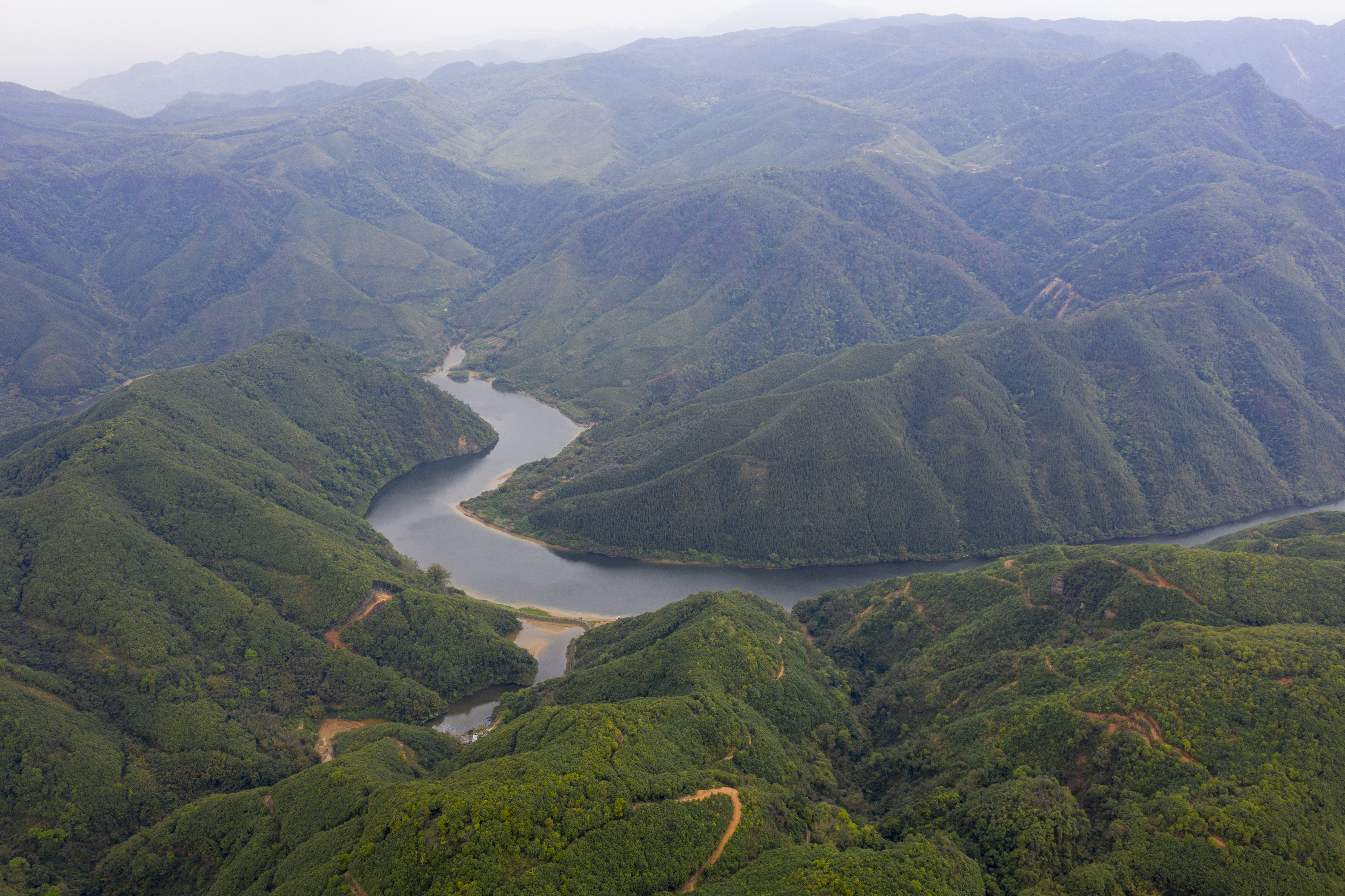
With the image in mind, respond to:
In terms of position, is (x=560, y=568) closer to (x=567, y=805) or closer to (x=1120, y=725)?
(x=567, y=805)

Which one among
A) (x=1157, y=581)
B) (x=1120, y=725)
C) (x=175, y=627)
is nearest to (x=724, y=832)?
(x=1120, y=725)

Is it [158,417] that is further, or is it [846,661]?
[158,417]

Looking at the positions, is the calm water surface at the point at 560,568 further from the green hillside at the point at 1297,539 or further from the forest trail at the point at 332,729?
the forest trail at the point at 332,729

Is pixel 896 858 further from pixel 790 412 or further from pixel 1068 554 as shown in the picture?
pixel 790 412

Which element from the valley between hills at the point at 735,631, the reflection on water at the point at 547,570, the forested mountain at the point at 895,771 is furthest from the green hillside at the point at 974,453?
the forested mountain at the point at 895,771

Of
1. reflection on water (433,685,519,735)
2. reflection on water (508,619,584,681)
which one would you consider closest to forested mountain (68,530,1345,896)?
reflection on water (433,685,519,735)

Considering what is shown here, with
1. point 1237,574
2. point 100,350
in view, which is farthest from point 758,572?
point 100,350

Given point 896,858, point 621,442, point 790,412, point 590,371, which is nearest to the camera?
point 896,858
